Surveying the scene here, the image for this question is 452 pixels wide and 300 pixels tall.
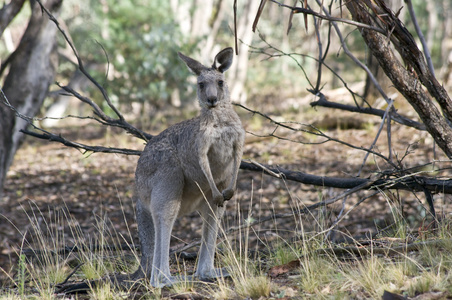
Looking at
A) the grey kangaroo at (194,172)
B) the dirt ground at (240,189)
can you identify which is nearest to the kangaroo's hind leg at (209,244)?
the grey kangaroo at (194,172)

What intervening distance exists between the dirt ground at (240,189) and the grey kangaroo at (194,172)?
7.92 feet

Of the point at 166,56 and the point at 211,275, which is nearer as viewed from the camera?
the point at 211,275

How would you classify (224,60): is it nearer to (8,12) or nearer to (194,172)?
(194,172)

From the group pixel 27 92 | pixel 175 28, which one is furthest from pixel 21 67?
pixel 175 28

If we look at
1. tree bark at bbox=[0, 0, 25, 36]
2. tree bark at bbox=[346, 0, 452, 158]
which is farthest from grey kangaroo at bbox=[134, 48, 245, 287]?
tree bark at bbox=[0, 0, 25, 36]

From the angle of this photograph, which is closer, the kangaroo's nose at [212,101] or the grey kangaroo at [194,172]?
the kangaroo's nose at [212,101]

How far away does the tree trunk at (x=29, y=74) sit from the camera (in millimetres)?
6492

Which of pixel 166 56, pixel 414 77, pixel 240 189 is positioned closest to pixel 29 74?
pixel 240 189

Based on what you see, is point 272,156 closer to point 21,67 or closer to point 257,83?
point 21,67

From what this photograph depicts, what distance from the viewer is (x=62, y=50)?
19453mm

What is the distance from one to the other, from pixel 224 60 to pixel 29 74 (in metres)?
3.99

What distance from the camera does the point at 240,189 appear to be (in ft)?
27.3

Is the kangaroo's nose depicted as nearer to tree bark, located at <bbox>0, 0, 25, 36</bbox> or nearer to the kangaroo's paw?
the kangaroo's paw

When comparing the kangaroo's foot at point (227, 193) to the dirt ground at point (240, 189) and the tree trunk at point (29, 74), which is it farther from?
the tree trunk at point (29, 74)
